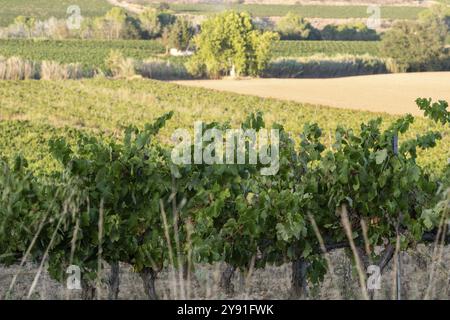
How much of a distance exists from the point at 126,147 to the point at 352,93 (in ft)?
144

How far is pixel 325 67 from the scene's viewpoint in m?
70.8

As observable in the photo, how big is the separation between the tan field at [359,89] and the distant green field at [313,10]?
66.8m

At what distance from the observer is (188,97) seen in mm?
44062

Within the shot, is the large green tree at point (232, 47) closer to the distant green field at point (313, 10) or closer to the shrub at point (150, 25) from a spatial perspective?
the shrub at point (150, 25)

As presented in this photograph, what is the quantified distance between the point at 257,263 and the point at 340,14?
437ft

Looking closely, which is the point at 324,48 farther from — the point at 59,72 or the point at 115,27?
the point at 59,72

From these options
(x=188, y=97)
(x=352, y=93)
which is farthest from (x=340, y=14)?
(x=188, y=97)

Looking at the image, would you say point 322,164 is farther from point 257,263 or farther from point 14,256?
point 14,256

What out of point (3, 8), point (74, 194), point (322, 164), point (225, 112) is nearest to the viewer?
point (74, 194)

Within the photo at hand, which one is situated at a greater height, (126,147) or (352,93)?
(126,147)

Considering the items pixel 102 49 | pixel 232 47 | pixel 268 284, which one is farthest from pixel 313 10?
pixel 268 284

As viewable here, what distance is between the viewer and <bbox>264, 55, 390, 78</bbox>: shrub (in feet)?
224

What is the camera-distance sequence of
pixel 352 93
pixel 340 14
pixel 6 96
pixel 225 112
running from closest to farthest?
pixel 225 112, pixel 6 96, pixel 352 93, pixel 340 14

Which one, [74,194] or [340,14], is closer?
[74,194]
